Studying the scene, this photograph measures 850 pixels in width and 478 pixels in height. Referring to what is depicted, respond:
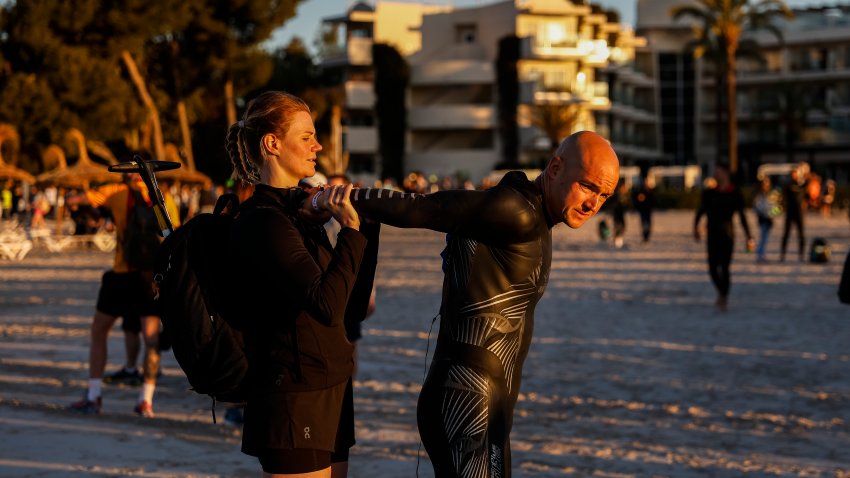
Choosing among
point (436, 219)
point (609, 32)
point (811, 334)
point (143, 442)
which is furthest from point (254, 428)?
point (609, 32)

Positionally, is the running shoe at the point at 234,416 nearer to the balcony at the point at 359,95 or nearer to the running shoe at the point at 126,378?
the running shoe at the point at 126,378

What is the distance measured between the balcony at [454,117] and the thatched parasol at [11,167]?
32.2m

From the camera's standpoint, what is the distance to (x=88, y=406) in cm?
814

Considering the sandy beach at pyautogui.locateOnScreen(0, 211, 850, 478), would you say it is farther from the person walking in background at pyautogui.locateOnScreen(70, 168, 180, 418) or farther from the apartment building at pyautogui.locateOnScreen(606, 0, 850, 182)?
the apartment building at pyautogui.locateOnScreen(606, 0, 850, 182)

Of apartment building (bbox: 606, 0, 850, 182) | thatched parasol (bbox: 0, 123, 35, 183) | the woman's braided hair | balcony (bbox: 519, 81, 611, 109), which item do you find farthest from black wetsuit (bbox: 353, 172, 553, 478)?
apartment building (bbox: 606, 0, 850, 182)

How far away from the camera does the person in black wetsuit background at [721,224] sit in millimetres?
14633

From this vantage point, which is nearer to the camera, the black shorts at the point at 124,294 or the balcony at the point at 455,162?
the black shorts at the point at 124,294

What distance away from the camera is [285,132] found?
3557 mm

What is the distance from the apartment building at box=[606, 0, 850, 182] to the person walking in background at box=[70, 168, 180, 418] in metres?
75.0

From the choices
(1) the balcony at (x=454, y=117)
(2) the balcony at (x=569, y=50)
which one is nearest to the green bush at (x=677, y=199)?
(1) the balcony at (x=454, y=117)

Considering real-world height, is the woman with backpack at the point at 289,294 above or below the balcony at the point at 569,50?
below

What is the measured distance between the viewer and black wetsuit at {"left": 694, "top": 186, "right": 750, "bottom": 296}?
14.6m

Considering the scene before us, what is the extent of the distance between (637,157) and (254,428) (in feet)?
282

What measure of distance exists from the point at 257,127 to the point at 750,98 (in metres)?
90.0
